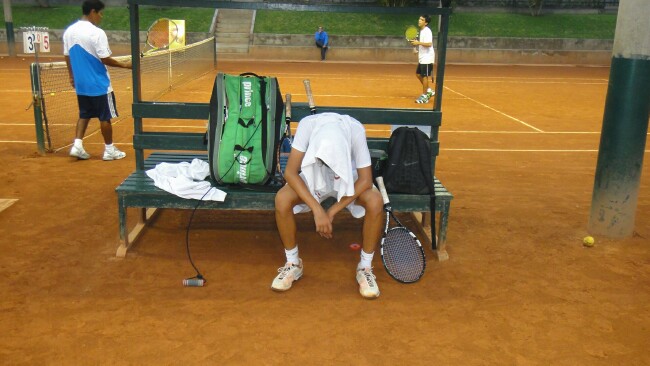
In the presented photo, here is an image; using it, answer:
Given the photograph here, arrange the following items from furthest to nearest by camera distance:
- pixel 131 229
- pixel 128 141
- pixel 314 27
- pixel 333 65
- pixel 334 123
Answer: pixel 314 27, pixel 333 65, pixel 128 141, pixel 131 229, pixel 334 123

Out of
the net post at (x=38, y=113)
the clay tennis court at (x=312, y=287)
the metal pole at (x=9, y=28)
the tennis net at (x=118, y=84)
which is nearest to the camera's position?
the clay tennis court at (x=312, y=287)

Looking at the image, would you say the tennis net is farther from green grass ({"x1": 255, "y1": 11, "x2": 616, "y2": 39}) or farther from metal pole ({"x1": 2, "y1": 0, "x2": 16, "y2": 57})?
green grass ({"x1": 255, "y1": 11, "x2": 616, "y2": 39})

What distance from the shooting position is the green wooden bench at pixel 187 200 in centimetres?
456

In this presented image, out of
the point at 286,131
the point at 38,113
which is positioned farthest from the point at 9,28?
the point at 286,131

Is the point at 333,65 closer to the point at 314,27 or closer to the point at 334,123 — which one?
the point at 314,27

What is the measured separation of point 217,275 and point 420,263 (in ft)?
4.64

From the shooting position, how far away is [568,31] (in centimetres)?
2961

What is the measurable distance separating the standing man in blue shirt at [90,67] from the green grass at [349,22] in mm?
21495

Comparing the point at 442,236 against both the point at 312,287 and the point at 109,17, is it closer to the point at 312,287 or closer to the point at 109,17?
the point at 312,287

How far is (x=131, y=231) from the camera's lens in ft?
16.9

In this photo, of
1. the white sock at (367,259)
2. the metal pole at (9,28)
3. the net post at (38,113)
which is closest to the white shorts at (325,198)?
the white sock at (367,259)

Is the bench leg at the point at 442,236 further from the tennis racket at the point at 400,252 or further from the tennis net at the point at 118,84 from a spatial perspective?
the tennis net at the point at 118,84

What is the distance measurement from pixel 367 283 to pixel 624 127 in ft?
8.48

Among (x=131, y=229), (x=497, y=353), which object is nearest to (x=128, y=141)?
(x=131, y=229)
